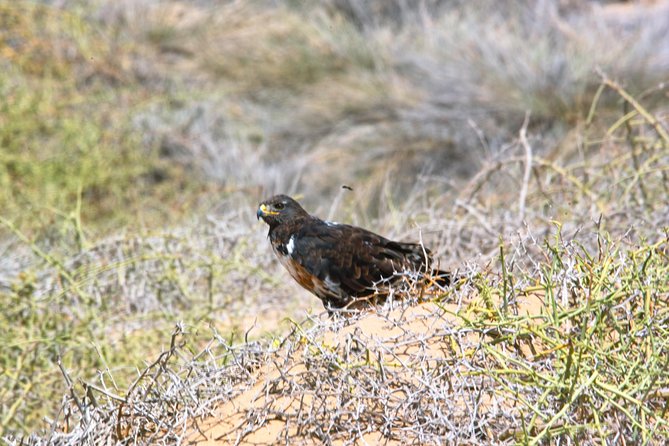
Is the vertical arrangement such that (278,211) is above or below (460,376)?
below

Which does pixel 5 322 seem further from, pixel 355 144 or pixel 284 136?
pixel 284 136

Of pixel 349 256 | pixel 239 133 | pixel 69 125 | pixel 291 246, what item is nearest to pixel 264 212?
pixel 291 246

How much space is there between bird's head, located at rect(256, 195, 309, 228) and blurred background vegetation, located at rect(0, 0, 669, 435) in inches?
24.9

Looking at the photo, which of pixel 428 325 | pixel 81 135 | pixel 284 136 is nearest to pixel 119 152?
pixel 81 135

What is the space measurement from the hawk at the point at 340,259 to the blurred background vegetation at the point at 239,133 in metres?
0.78

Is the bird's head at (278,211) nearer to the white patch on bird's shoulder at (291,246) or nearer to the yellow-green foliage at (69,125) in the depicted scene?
the white patch on bird's shoulder at (291,246)

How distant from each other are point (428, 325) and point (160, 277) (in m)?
2.58

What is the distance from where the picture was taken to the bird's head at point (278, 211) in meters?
4.75

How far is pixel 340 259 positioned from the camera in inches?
171

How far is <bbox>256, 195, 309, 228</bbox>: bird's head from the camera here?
15.6 ft

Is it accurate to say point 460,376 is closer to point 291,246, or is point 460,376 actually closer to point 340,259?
point 340,259

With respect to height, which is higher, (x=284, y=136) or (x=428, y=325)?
(x=428, y=325)

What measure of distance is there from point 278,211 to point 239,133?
6.35 m

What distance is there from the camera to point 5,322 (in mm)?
5109
